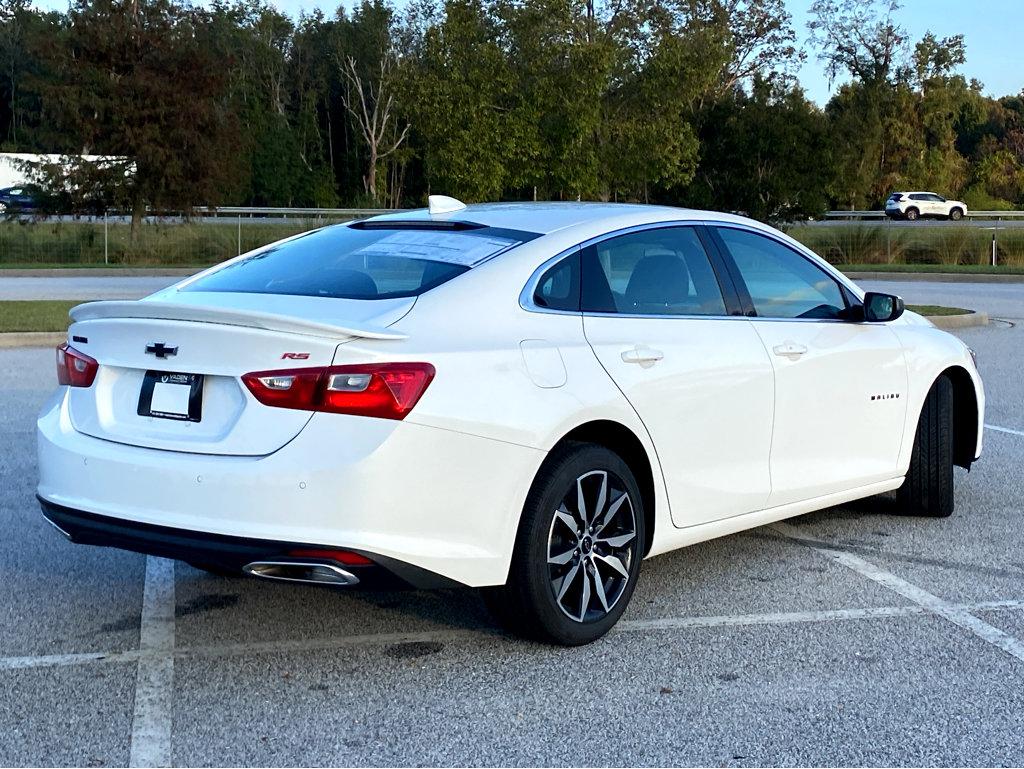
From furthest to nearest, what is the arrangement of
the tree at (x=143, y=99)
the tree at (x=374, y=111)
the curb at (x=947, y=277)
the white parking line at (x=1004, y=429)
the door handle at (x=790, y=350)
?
the tree at (x=374, y=111), the tree at (x=143, y=99), the curb at (x=947, y=277), the white parking line at (x=1004, y=429), the door handle at (x=790, y=350)

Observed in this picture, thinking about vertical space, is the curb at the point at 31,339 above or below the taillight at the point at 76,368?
below

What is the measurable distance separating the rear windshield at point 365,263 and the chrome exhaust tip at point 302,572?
39.3 inches

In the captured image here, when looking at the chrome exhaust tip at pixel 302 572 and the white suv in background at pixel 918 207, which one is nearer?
the chrome exhaust tip at pixel 302 572

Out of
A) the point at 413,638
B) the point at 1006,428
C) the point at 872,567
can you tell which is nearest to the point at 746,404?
the point at 872,567

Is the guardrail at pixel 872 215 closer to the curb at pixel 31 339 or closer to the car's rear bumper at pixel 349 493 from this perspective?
the curb at pixel 31 339

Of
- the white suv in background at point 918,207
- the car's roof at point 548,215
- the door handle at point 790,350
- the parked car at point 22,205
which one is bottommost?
the door handle at point 790,350

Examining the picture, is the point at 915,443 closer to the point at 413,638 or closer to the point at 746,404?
the point at 746,404

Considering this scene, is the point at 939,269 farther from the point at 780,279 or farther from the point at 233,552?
the point at 233,552

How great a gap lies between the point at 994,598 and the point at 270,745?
123 inches

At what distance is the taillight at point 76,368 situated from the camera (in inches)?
188

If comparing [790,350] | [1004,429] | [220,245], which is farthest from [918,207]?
[790,350]

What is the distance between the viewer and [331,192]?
77.1 m

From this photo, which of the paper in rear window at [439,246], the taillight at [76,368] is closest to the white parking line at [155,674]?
the taillight at [76,368]

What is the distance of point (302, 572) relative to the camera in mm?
4277
